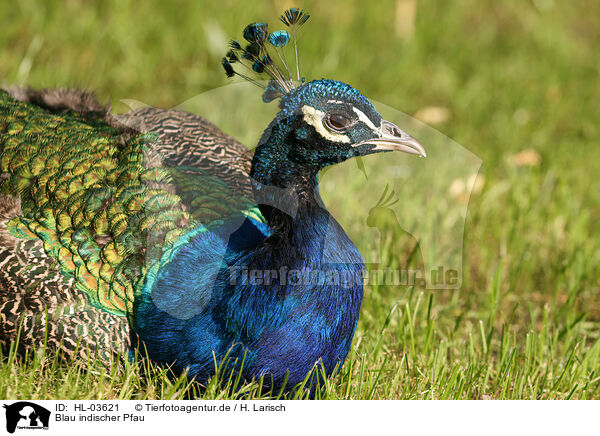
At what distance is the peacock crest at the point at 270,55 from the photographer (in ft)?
8.05

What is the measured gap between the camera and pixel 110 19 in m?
5.36

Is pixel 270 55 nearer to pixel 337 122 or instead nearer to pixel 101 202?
pixel 337 122

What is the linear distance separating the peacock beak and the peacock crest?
0.33 meters

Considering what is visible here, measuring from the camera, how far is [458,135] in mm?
4930

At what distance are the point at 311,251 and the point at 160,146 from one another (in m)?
0.98

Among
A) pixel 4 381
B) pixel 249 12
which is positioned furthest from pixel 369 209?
pixel 249 12

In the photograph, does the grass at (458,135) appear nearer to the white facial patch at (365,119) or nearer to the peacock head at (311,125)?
the peacock head at (311,125)

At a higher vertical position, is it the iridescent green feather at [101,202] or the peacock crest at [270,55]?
the peacock crest at [270,55]

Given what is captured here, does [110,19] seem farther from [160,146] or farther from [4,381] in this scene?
[4,381]
